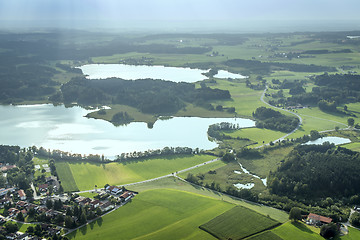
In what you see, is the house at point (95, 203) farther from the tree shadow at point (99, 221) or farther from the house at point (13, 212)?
the house at point (13, 212)

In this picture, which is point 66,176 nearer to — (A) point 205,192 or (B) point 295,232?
(A) point 205,192

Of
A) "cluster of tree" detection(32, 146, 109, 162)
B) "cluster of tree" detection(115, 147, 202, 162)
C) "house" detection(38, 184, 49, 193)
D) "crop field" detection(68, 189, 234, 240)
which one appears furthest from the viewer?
"cluster of tree" detection(115, 147, 202, 162)

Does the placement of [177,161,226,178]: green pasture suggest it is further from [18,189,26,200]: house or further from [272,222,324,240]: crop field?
[18,189,26,200]: house

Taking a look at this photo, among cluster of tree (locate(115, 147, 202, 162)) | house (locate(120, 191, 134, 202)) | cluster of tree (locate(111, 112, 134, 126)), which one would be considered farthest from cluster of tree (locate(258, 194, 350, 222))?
cluster of tree (locate(111, 112, 134, 126))

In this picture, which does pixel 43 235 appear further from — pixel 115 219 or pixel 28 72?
pixel 28 72

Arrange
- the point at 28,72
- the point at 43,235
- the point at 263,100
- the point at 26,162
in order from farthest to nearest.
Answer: the point at 28,72
the point at 263,100
the point at 26,162
the point at 43,235

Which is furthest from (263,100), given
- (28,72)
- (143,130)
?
(28,72)
